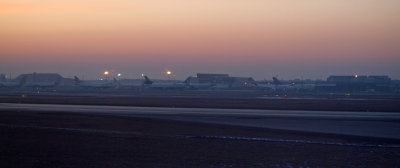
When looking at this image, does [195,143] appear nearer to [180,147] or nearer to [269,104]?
[180,147]

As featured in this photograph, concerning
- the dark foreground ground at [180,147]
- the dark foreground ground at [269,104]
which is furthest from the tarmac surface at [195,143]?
the dark foreground ground at [269,104]

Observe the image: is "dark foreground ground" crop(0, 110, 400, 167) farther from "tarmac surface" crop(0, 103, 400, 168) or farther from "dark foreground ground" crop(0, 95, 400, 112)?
"dark foreground ground" crop(0, 95, 400, 112)

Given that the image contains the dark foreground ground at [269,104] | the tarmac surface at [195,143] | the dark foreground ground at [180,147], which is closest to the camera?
the dark foreground ground at [180,147]

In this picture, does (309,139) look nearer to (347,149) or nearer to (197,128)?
(347,149)

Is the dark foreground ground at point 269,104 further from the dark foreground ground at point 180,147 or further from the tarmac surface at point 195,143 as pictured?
the dark foreground ground at point 180,147

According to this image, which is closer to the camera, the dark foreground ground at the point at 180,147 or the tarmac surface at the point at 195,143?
the dark foreground ground at the point at 180,147

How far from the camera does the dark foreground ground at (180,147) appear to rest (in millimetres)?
13469

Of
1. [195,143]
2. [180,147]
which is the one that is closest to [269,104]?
[195,143]

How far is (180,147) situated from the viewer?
651 inches

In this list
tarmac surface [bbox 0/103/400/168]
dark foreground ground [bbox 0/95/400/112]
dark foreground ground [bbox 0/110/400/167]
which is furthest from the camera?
dark foreground ground [bbox 0/95/400/112]

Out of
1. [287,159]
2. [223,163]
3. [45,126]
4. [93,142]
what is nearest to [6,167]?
[93,142]

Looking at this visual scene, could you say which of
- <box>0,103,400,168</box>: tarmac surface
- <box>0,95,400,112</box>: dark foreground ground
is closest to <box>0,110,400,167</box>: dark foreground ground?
<box>0,103,400,168</box>: tarmac surface

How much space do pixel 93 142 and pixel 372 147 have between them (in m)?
12.7

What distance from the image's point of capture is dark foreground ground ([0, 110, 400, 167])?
13.5 metres
